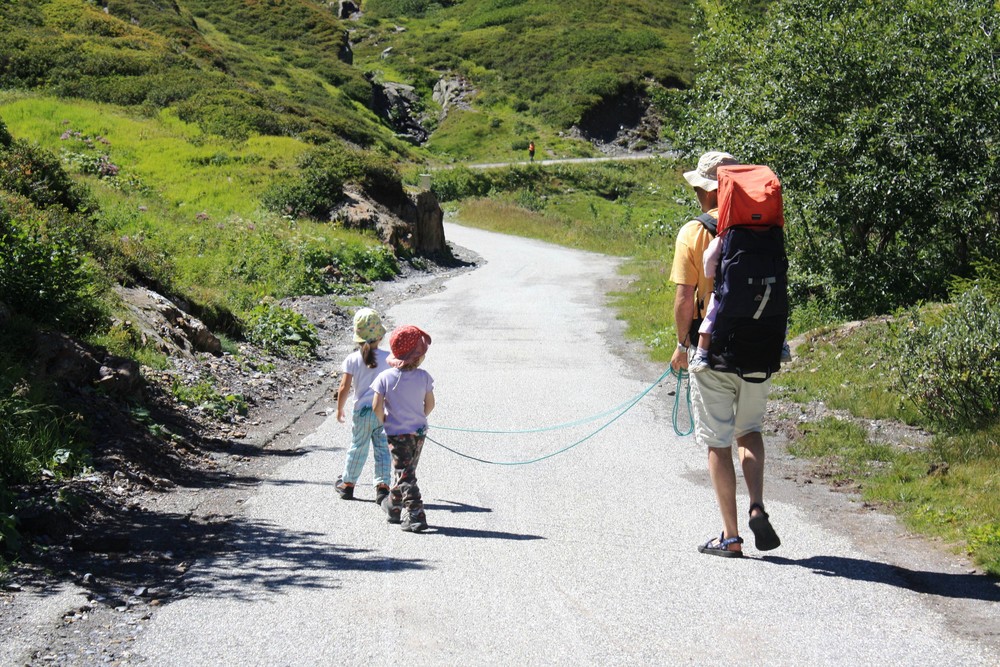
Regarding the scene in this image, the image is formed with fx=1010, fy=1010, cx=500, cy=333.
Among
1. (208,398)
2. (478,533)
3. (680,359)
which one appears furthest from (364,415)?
(208,398)

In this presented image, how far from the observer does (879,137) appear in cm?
1350

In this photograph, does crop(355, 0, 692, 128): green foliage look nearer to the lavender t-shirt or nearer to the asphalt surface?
the asphalt surface

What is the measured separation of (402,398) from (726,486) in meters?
2.15

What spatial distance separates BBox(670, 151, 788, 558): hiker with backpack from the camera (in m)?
5.57

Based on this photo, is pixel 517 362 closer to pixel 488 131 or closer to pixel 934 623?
pixel 934 623

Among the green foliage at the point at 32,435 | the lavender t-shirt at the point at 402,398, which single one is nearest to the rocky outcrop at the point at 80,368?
the green foliage at the point at 32,435

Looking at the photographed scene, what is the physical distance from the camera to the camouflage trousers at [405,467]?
21.3 ft

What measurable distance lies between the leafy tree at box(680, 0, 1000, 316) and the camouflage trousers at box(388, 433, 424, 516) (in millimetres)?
9004

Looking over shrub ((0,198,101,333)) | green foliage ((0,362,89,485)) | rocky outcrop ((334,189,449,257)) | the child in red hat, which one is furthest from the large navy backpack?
rocky outcrop ((334,189,449,257))

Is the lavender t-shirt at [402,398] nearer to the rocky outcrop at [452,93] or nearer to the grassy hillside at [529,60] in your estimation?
the grassy hillside at [529,60]

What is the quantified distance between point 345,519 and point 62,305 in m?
4.00

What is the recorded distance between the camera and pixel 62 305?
29.8 ft

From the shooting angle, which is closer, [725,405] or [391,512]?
[725,405]

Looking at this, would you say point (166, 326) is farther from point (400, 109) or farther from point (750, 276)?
point (400, 109)
